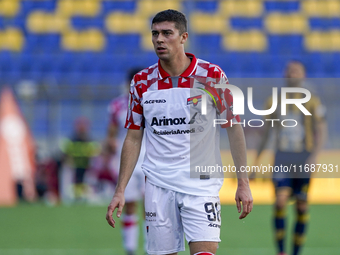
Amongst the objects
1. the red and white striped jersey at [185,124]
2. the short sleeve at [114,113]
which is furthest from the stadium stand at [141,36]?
the red and white striped jersey at [185,124]

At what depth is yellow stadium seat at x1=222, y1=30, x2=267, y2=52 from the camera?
20.2 meters

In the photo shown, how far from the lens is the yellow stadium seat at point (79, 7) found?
21.3 metres

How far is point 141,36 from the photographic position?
20.6m

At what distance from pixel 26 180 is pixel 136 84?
1035 centimetres

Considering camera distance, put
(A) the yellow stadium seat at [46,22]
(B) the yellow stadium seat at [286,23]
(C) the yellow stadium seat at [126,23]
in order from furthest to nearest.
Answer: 1. (B) the yellow stadium seat at [286,23]
2. (C) the yellow stadium seat at [126,23]
3. (A) the yellow stadium seat at [46,22]

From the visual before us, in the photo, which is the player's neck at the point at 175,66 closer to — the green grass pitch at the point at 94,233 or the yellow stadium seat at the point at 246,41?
the green grass pitch at the point at 94,233

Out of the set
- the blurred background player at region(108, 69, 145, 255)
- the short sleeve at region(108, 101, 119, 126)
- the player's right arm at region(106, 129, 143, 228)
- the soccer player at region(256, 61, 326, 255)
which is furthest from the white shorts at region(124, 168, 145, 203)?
the player's right arm at region(106, 129, 143, 228)

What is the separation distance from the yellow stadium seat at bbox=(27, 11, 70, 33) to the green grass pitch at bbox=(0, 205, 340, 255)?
960 cm

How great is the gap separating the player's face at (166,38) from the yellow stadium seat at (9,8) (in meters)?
18.3

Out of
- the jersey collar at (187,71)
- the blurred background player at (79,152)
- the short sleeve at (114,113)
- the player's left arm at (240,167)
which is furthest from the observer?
the blurred background player at (79,152)

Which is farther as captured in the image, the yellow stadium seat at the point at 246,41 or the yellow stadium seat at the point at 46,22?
the yellow stadium seat at the point at 46,22

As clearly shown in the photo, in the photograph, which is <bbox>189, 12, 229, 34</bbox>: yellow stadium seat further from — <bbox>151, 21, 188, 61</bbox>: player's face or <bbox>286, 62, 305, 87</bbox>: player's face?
<bbox>151, 21, 188, 61</bbox>: player's face

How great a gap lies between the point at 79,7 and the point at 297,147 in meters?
16.2

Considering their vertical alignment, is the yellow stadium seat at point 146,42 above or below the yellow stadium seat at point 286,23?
below
